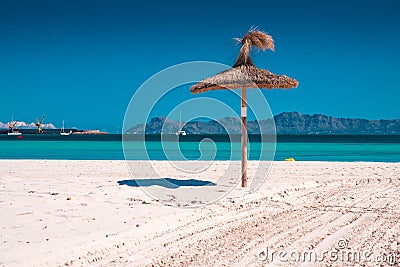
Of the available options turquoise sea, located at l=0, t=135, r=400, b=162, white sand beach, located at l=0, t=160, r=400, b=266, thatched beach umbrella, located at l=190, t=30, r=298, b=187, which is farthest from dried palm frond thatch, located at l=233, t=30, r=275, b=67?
turquoise sea, located at l=0, t=135, r=400, b=162

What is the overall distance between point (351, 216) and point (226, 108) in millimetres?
3883

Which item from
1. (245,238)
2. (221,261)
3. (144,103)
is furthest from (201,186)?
(221,261)

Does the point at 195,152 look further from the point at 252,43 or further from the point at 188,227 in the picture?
the point at 188,227

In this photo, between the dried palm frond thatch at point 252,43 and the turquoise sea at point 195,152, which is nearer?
the dried palm frond thatch at point 252,43

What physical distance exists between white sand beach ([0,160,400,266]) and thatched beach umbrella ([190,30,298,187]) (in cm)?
193

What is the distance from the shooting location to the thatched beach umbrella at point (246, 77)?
7.62m

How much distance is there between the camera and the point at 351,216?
570 centimetres

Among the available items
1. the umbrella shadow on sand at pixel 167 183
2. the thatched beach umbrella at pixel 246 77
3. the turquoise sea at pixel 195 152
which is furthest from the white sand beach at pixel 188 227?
the turquoise sea at pixel 195 152

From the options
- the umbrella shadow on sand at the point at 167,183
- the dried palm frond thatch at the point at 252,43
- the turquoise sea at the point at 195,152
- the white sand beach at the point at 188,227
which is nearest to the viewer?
the white sand beach at the point at 188,227

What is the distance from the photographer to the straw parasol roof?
762cm

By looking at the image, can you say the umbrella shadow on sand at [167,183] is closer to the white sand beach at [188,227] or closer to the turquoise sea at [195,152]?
the white sand beach at [188,227]

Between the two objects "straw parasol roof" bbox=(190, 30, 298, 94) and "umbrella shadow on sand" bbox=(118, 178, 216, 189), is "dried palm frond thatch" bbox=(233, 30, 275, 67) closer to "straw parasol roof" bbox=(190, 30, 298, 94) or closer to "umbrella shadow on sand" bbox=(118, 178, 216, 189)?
"straw parasol roof" bbox=(190, 30, 298, 94)

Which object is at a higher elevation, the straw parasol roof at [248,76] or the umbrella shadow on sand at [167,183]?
the straw parasol roof at [248,76]

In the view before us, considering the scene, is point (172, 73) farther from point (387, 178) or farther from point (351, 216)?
point (387, 178)
